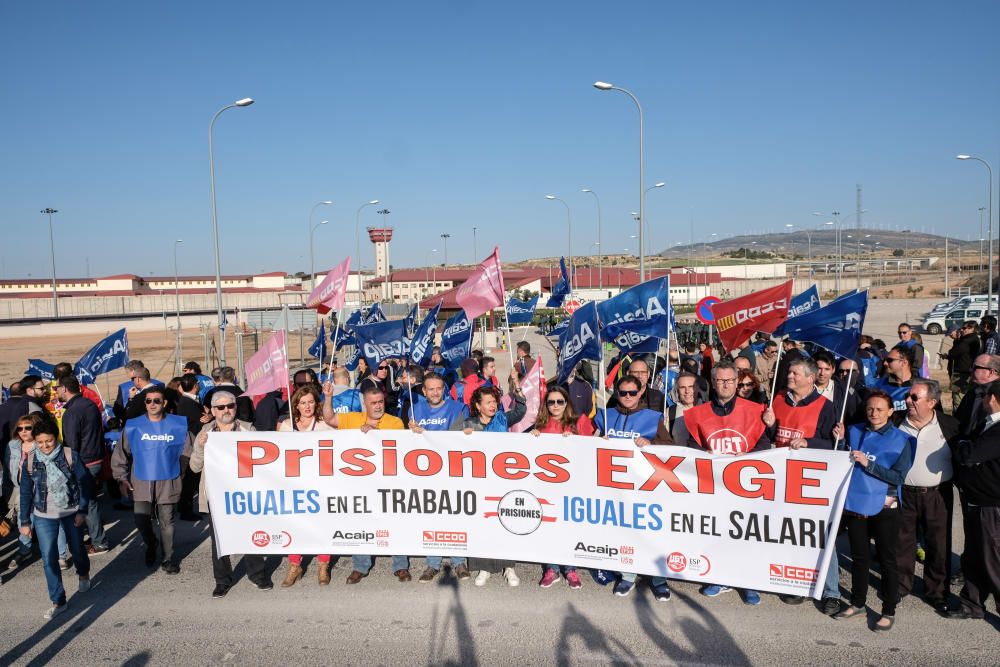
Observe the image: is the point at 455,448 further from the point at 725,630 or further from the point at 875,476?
the point at 875,476

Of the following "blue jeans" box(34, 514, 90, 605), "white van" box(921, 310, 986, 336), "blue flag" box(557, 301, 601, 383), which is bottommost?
"white van" box(921, 310, 986, 336)

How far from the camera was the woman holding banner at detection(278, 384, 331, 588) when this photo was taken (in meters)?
6.41

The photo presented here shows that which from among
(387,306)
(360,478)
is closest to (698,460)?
(360,478)

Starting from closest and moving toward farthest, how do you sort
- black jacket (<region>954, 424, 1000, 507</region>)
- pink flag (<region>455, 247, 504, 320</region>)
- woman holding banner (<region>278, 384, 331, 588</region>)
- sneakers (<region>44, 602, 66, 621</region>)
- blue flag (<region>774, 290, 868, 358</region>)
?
black jacket (<region>954, 424, 1000, 507</region>) < sneakers (<region>44, 602, 66, 621</region>) < woman holding banner (<region>278, 384, 331, 588</region>) < blue flag (<region>774, 290, 868, 358</region>) < pink flag (<region>455, 247, 504, 320</region>)

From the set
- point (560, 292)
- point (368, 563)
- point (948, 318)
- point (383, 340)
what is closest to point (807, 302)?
point (560, 292)

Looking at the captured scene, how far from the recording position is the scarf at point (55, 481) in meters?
5.92

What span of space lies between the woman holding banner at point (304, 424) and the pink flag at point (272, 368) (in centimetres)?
39

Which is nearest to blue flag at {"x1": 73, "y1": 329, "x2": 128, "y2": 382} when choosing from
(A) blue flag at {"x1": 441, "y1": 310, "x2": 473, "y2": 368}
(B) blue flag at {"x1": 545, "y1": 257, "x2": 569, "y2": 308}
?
(A) blue flag at {"x1": 441, "y1": 310, "x2": 473, "y2": 368}

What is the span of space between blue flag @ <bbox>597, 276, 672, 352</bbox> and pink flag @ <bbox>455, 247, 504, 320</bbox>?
121cm

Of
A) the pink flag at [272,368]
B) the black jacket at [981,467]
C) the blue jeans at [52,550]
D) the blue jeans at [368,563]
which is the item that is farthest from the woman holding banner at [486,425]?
the black jacket at [981,467]

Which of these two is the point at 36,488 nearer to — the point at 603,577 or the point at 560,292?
the point at 603,577

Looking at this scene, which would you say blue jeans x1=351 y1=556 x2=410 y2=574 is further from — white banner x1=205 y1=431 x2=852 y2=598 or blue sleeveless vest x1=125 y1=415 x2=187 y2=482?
blue sleeveless vest x1=125 y1=415 x2=187 y2=482

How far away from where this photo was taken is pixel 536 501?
20.0ft

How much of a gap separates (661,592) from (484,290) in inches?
156
